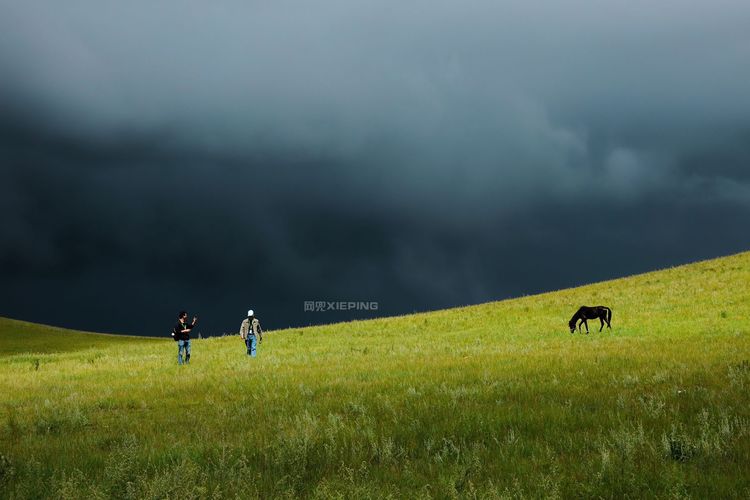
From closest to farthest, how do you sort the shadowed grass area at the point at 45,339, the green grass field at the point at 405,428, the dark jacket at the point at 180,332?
the green grass field at the point at 405,428 < the dark jacket at the point at 180,332 < the shadowed grass area at the point at 45,339

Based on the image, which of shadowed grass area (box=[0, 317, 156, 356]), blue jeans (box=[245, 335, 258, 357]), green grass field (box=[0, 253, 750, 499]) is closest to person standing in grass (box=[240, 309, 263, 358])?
blue jeans (box=[245, 335, 258, 357])

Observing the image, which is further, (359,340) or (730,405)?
(359,340)

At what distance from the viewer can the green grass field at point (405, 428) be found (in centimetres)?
662

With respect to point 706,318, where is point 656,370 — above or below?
below

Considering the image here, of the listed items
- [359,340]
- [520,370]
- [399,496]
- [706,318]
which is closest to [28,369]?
[359,340]

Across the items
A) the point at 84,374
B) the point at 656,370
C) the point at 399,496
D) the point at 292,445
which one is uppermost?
the point at 84,374

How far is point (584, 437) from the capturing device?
27.0 ft

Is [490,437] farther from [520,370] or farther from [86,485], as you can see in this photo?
[520,370]

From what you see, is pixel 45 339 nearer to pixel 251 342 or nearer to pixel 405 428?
pixel 251 342

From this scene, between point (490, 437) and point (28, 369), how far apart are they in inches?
1118

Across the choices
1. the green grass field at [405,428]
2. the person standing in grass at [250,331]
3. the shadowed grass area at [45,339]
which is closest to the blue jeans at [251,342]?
the person standing in grass at [250,331]

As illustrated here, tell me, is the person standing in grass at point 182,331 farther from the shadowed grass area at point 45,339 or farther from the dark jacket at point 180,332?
the shadowed grass area at point 45,339

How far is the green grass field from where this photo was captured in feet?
21.7

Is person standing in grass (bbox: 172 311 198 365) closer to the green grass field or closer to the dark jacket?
the dark jacket
